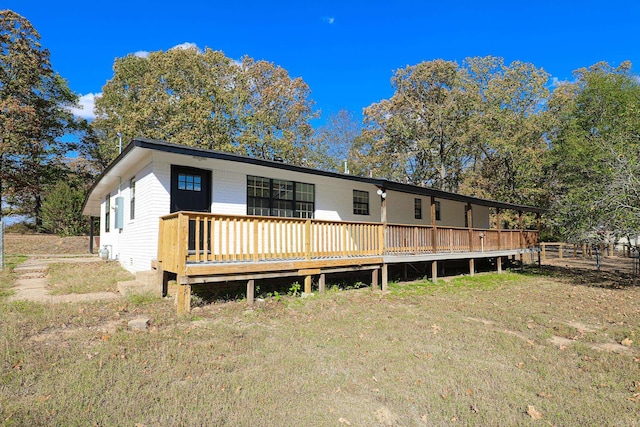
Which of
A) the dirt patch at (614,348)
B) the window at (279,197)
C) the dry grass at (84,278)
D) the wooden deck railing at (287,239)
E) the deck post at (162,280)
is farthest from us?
the window at (279,197)

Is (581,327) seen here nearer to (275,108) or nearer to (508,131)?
(508,131)

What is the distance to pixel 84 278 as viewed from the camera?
10250 millimetres

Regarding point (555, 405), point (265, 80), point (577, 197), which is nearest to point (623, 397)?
point (555, 405)

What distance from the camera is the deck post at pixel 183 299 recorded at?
6.48 meters

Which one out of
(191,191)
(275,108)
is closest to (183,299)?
(191,191)

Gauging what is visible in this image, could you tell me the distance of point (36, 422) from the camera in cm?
291

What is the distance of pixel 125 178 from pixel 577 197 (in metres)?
16.3

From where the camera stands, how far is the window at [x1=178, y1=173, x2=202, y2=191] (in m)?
9.00

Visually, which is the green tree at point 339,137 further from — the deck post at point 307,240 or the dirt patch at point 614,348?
the dirt patch at point 614,348

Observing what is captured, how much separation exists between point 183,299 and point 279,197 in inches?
195

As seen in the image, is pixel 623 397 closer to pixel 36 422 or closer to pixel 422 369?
pixel 422 369

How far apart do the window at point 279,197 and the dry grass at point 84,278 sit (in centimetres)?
411

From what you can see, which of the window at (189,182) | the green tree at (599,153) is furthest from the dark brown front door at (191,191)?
the green tree at (599,153)

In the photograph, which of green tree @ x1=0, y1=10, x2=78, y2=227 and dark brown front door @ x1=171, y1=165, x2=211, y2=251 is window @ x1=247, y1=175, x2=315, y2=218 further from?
green tree @ x1=0, y1=10, x2=78, y2=227
